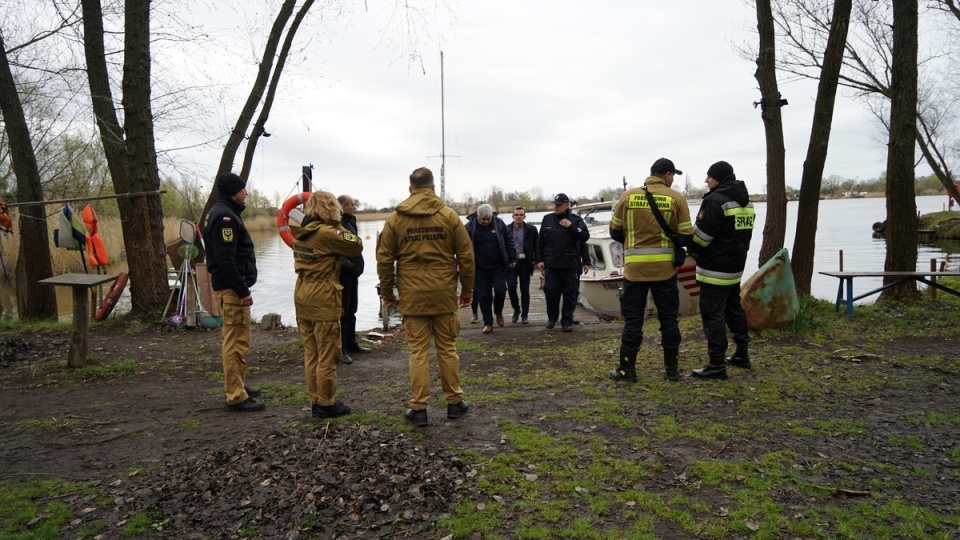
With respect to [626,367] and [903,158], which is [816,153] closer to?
[903,158]

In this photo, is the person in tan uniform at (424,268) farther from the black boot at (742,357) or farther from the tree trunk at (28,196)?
the tree trunk at (28,196)

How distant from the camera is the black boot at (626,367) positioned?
5.71 m

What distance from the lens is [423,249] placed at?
182 inches

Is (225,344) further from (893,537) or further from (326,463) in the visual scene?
(893,537)

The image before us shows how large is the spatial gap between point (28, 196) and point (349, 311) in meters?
7.21

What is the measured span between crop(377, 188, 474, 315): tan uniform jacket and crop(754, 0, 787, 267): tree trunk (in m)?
5.89

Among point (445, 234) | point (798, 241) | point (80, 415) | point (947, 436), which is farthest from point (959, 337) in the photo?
point (80, 415)

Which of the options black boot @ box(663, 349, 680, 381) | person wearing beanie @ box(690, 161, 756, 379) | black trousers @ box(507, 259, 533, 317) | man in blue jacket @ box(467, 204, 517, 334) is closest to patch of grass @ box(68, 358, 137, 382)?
man in blue jacket @ box(467, 204, 517, 334)

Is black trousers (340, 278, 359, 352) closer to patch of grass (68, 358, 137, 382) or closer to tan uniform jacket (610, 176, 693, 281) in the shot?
patch of grass (68, 358, 137, 382)

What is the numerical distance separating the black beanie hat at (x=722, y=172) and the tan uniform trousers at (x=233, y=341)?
14.7 feet

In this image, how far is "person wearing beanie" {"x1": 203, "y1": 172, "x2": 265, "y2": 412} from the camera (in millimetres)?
5109

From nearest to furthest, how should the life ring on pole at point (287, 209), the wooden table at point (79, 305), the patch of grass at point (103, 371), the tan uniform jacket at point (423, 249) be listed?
the tan uniform jacket at point (423, 249) < the wooden table at point (79, 305) < the patch of grass at point (103, 371) < the life ring on pole at point (287, 209)

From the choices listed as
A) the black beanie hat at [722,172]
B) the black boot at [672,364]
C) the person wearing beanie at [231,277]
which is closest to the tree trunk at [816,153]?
the black beanie hat at [722,172]

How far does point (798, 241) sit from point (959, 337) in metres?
2.41
